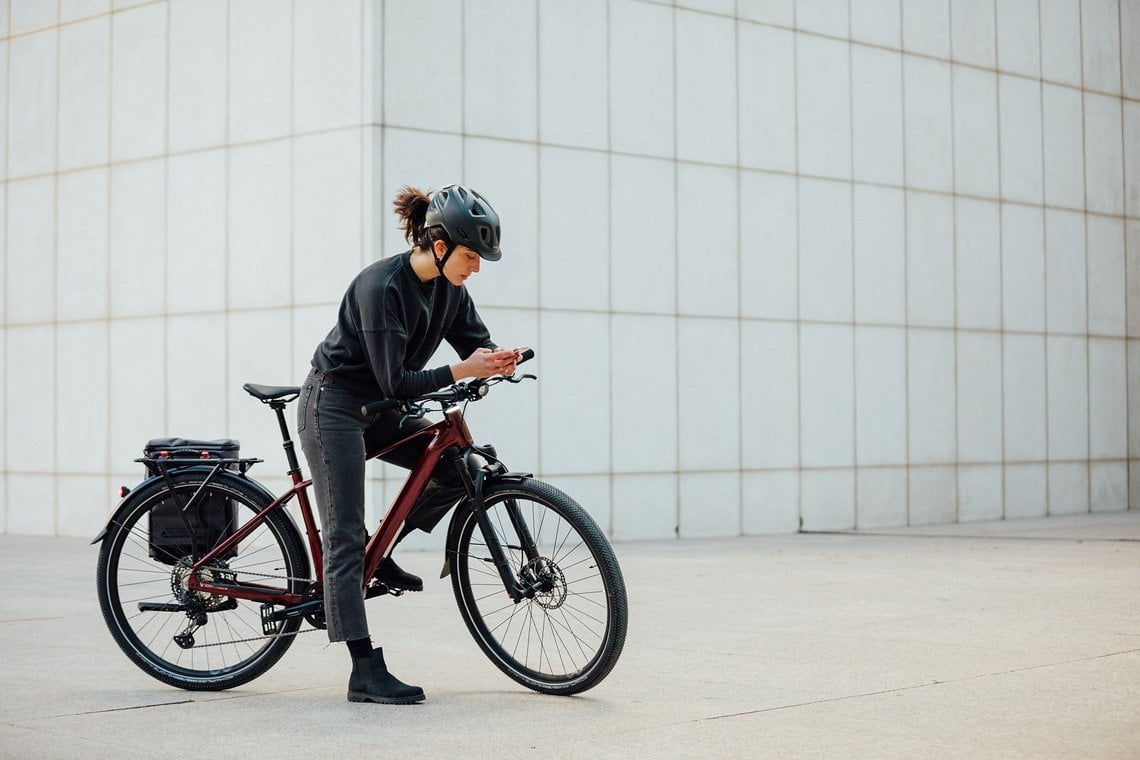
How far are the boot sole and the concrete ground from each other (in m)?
0.04

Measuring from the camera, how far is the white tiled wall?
50.4 ft

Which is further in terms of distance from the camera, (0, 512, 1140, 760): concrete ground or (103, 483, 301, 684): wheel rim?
(103, 483, 301, 684): wheel rim

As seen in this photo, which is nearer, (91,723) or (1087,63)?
(91,723)

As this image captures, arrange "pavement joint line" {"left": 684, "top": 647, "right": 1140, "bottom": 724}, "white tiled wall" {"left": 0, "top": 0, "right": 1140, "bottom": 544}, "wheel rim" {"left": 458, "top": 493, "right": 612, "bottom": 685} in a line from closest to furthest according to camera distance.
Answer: "pavement joint line" {"left": 684, "top": 647, "right": 1140, "bottom": 724} < "wheel rim" {"left": 458, "top": 493, "right": 612, "bottom": 685} < "white tiled wall" {"left": 0, "top": 0, "right": 1140, "bottom": 544}

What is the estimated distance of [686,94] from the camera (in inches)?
668

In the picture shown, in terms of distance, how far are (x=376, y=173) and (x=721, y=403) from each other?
475 cm

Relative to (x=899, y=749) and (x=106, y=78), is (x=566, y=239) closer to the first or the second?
(x=106, y=78)

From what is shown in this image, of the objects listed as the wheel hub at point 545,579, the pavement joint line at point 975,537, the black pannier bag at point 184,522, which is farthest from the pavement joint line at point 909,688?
the pavement joint line at point 975,537

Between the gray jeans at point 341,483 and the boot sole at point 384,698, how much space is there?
0.23 metres

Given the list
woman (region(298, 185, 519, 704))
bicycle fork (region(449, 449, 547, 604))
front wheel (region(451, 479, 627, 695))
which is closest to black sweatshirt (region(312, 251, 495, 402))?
woman (region(298, 185, 519, 704))

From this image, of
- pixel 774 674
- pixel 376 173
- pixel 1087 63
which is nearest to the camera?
pixel 774 674

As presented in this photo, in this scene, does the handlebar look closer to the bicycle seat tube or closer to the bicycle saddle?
the bicycle seat tube

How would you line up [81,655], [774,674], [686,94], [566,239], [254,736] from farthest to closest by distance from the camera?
[686,94], [566,239], [81,655], [774,674], [254,736]

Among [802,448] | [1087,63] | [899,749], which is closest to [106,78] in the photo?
[802,448]
